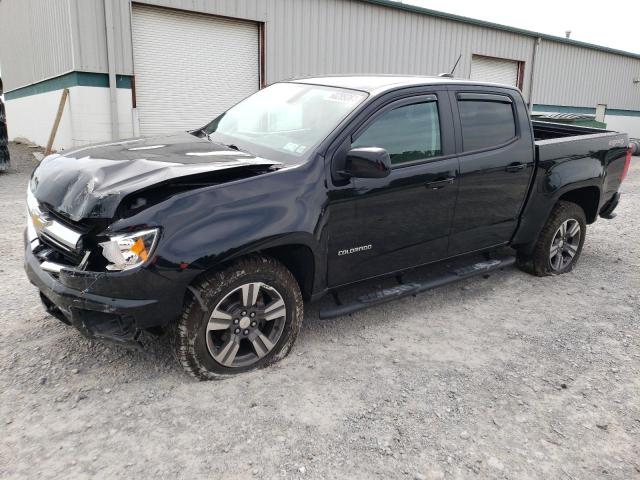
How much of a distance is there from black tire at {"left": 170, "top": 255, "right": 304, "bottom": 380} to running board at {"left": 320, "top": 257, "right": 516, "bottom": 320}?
338mm

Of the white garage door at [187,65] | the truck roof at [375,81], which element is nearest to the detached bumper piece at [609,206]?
the truck roof at [375,81]

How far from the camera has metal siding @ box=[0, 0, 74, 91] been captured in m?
11.1

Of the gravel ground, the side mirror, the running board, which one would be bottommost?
the gravel ground

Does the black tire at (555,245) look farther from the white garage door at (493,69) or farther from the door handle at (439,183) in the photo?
the white garage door at (493,69)

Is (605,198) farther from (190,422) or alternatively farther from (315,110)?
(190,422)

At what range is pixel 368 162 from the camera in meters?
3.12

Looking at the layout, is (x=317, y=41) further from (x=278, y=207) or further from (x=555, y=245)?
(x=278, y=207)

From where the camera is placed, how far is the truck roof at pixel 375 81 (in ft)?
12.1

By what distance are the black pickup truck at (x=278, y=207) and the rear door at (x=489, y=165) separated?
0.05 ft

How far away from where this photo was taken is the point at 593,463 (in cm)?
252

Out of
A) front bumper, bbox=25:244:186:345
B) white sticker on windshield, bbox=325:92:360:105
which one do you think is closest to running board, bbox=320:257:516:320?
front bumper, bbox=25:244:186:345

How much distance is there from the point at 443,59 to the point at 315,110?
45.8 feet

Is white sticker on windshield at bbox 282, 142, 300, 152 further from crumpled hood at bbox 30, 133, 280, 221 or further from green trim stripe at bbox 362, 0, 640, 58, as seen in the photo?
green trim stripe at bbox 362, 0, 640, 58

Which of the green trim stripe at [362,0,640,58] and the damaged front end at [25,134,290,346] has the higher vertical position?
the green trim stripe at [362,0,640,58]
